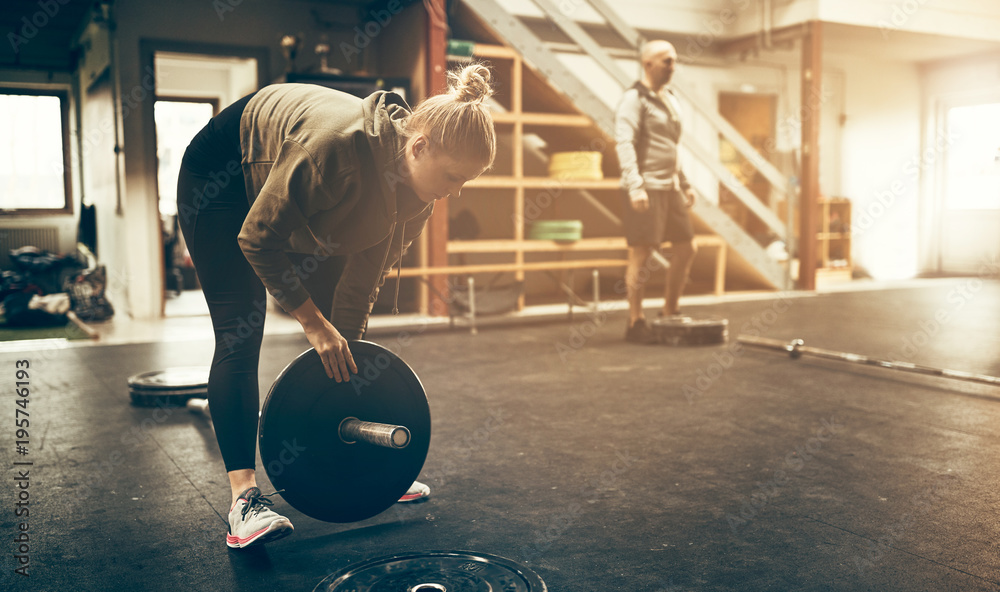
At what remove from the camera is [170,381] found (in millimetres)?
2953

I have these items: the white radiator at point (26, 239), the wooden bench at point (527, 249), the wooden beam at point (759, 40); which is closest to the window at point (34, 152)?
the white radiator at point (26, 239)

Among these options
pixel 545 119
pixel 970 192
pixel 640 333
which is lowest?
pixel 640 333

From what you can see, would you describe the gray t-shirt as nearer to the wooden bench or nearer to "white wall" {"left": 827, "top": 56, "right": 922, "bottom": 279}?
the wooden bench

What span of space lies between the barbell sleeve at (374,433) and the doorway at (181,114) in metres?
5.05

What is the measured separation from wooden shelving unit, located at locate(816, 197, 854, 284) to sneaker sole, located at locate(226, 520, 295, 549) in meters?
7.41

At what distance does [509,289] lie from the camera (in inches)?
208

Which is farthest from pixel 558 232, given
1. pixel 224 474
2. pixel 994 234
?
pixel 994 234

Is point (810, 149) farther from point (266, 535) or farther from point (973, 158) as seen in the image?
point (266, 535)

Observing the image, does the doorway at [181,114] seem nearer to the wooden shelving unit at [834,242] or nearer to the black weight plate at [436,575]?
the black weight plate at [436,575]

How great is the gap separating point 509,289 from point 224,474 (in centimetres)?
330

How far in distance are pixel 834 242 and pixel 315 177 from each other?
821cm

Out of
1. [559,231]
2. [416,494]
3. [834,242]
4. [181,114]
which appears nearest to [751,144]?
[834,242]

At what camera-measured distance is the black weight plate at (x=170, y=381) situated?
289 centimetres

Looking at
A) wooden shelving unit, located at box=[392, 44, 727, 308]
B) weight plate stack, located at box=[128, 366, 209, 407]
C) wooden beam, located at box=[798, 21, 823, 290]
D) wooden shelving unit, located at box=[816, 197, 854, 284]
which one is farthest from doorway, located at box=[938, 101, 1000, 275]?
weight plate stack, located at box=[128, 366, 209, 407]
